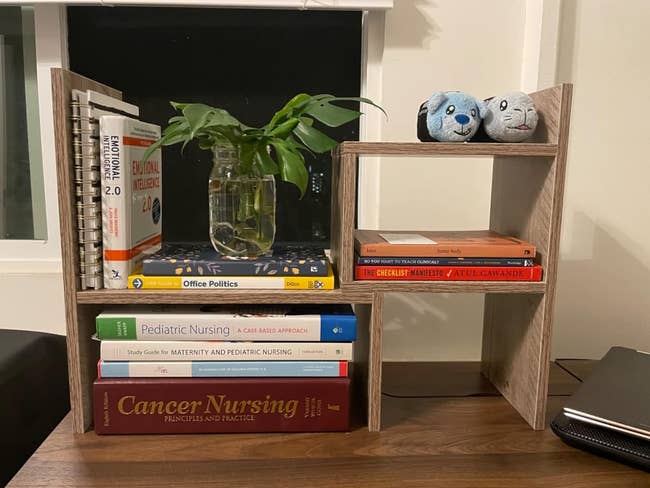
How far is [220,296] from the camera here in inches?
32.8

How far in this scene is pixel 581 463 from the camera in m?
0.79

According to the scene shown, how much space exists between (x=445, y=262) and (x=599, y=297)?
64cm

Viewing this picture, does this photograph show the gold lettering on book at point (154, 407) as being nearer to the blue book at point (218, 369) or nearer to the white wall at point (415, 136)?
the blue book at point (218, 369)

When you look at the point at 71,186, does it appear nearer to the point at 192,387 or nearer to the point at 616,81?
the point at 192,387

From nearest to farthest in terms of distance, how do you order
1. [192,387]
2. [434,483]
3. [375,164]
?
1. [434,483]
2. [192,387]
3. [375,164]

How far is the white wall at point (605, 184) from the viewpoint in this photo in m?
1.22

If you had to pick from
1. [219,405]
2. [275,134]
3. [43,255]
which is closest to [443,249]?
[275,134]

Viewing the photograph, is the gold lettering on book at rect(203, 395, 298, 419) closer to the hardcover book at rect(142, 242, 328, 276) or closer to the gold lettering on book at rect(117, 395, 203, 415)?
the gold lettering on book at rect(117, 395, 203, 415)

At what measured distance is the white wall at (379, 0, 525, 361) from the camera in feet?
3.89

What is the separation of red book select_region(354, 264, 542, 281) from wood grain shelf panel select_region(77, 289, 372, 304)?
1.3 inches

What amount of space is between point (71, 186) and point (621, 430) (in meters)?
0.84

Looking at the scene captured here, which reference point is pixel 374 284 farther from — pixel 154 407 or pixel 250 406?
pixel 154 407

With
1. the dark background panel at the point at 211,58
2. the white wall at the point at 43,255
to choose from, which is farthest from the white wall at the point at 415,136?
the white wall at the point at 43,255

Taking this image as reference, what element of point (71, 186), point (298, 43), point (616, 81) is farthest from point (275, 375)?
point (616, 81)
